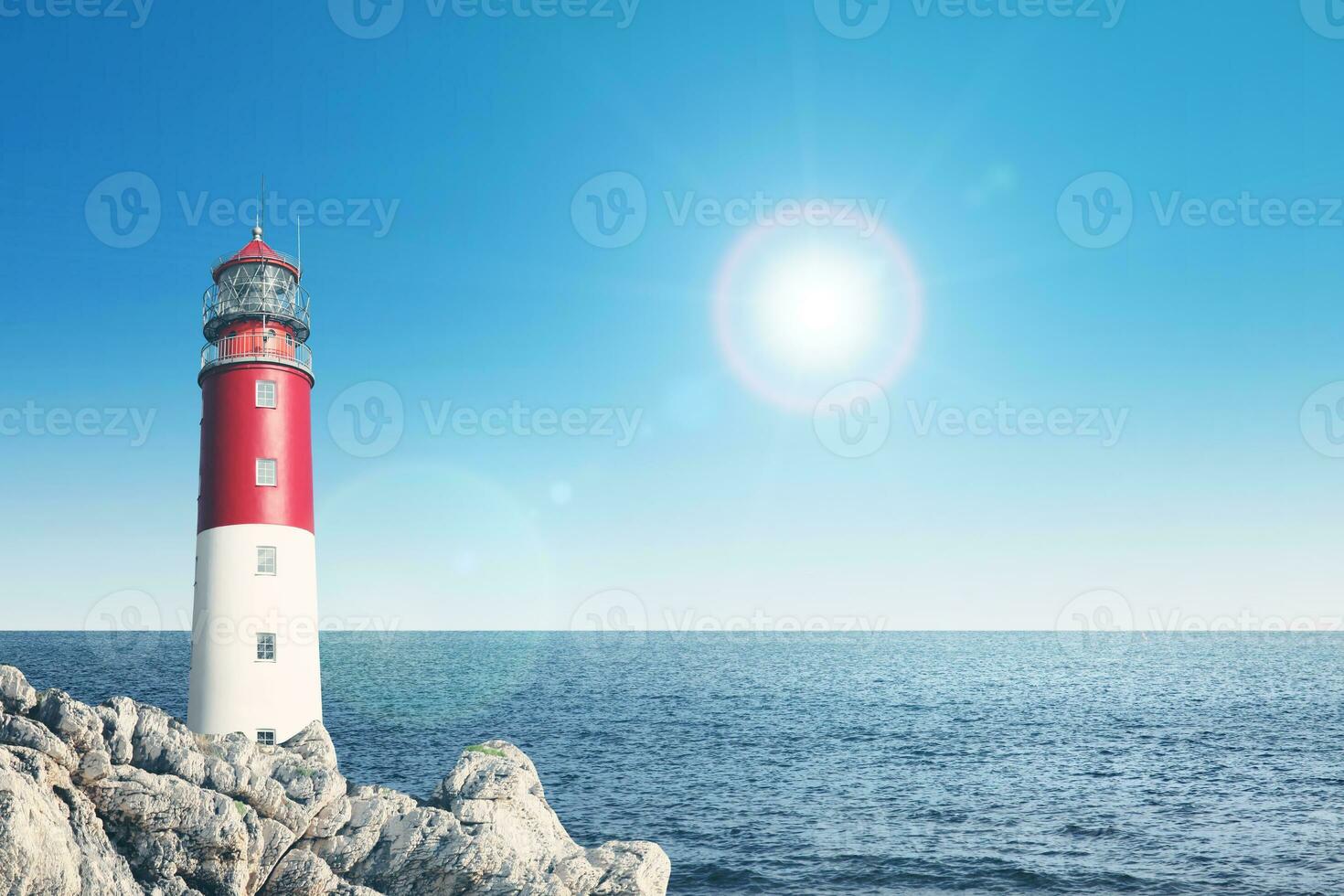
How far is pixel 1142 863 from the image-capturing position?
33031mm

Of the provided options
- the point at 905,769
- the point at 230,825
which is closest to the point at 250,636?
the point at 230,825

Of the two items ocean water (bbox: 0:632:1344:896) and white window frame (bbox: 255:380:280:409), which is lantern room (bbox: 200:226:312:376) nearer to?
white window frame (bbox: 255:380:280:409)

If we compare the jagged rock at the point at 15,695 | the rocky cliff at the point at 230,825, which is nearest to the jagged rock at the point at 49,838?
the rocky cliff at the point at 230,825

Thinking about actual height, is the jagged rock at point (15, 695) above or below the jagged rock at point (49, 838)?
above

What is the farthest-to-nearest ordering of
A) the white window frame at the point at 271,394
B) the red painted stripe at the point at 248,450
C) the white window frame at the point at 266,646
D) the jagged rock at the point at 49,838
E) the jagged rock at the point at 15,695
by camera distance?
the white window frame at the point at 271,394 → the red painted stripe at the point at 248,450 → the white window frame at the point at 266,646 → the jagged rock at the point at 15,695 → the jagged rock at the point at 49,838

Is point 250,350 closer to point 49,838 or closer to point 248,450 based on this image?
point 248,450

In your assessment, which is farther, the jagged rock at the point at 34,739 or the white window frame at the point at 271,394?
the white window frame at the point at 271,394

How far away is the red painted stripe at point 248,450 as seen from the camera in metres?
30.5

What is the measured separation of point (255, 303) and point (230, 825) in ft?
65.1

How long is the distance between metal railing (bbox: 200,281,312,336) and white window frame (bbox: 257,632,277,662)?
431 inches

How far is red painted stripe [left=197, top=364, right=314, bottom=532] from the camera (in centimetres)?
3047

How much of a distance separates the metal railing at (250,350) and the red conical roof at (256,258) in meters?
2.96

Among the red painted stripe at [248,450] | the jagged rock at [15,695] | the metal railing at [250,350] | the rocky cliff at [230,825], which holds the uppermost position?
the metal railing at [250,350]

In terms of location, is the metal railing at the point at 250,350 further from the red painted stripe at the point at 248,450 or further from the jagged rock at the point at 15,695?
the jagged rock at the point at 15,695
